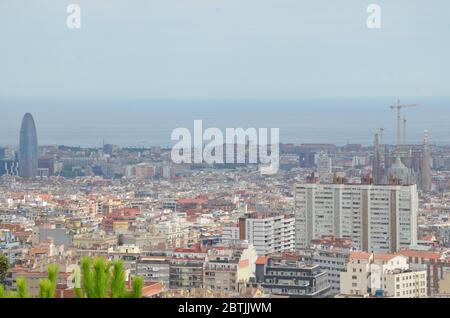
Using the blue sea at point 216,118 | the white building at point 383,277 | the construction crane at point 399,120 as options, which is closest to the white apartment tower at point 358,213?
the construction crane at point 399,120

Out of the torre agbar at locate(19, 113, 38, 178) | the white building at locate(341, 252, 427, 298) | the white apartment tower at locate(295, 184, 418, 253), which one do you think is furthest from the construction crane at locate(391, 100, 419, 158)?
the torre agbar at locate(19, 113, 38, 178)

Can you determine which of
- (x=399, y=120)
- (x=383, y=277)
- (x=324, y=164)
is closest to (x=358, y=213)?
(x=324, y=164)

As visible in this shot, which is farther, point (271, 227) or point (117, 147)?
point (271, 227)

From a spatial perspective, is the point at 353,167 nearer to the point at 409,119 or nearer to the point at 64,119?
the point at 409,119

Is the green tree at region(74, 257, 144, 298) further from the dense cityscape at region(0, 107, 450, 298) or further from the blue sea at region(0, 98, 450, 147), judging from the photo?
the dense cityscape at region(0, 107, 450, 298)

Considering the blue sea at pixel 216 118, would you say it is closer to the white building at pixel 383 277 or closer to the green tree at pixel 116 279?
the white building at pixel 383 277
